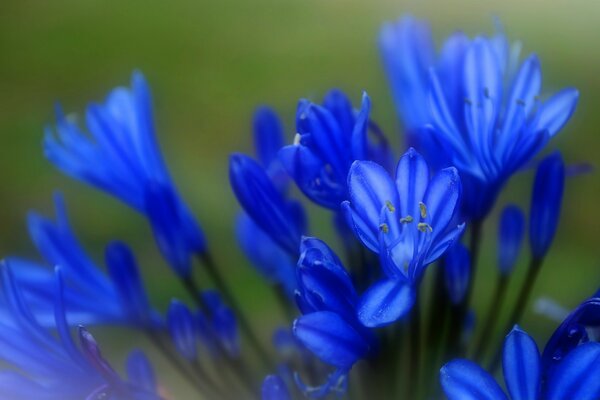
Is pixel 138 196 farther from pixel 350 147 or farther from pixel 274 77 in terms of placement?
pixel 274 77

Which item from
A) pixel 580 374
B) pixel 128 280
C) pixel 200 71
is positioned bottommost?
pixel 580 374

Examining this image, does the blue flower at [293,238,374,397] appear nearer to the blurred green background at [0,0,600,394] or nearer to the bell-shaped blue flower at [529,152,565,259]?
the bell-shaped blue flower at [529,152,565,259]

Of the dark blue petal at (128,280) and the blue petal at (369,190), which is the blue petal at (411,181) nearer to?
the blue petal at (369,190)

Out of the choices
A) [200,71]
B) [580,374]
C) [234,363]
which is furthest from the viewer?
[200,71]

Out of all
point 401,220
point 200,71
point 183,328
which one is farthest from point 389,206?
point 200,71

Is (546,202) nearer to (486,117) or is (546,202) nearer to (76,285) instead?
(486,117)

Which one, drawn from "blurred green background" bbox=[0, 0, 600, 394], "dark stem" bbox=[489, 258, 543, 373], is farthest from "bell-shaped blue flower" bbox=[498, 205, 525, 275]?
"blurred green background" bbox=[0, 0, 600, 394]

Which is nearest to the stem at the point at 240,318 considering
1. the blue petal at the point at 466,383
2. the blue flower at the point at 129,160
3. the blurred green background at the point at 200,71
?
the blue flower at the point at 129,160
